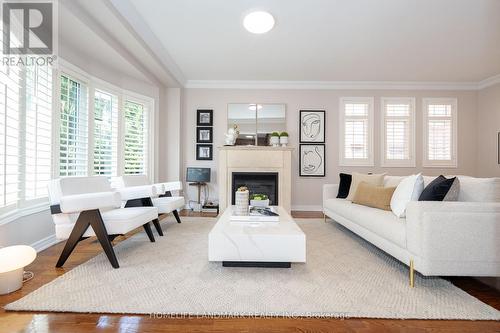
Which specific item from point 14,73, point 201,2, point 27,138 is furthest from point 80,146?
point 201,2

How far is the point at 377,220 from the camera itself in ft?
8.52

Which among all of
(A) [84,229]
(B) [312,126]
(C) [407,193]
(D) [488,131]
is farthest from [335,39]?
(D) [488,131]

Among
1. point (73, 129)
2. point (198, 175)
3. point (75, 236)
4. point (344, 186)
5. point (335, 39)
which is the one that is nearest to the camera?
point (75, 236)

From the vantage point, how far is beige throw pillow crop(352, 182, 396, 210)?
9.86 feet

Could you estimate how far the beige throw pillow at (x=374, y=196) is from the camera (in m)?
3.00

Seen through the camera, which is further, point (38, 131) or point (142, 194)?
point (142, 194)

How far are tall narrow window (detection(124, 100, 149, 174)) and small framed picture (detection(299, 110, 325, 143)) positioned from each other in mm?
3095

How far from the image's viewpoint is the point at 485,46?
3936mm

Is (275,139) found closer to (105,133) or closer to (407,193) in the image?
(105,133)

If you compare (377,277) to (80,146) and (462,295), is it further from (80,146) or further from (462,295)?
(80,146)

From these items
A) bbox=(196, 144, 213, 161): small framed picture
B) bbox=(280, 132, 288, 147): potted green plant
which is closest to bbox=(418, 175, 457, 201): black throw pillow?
bbox=(280, 132, 288, 147): potted green plant

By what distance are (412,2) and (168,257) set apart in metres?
3.70

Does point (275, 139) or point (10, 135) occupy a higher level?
point (275, 139)

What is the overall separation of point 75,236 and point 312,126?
4528 millimetres
